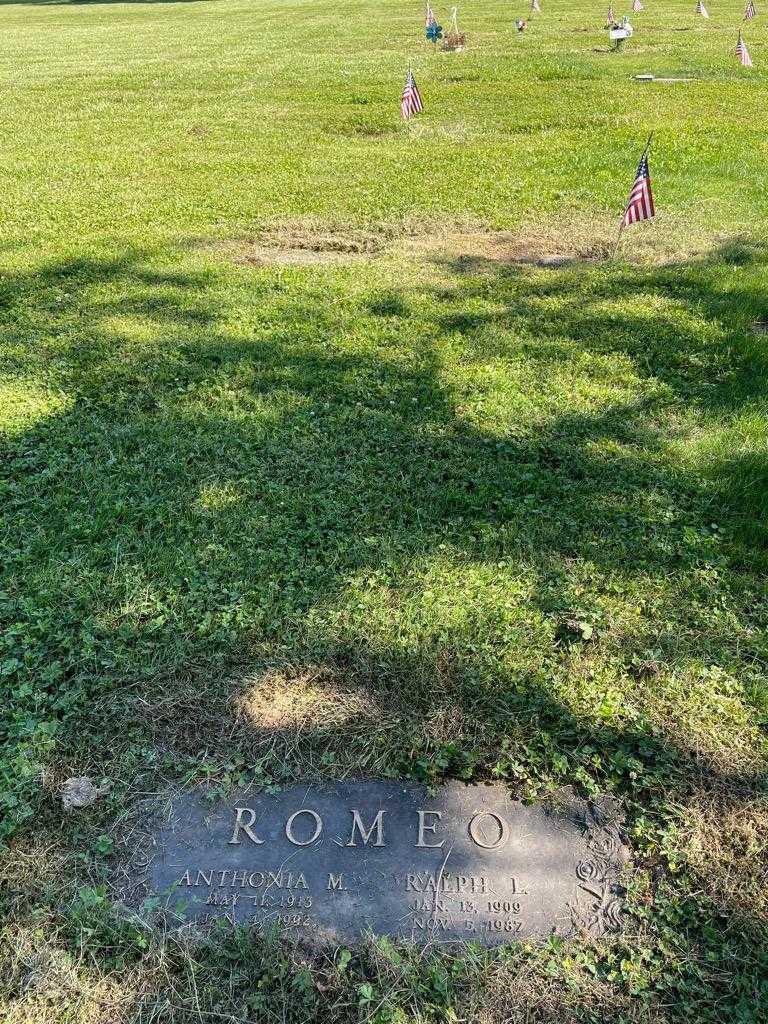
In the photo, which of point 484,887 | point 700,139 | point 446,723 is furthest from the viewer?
point 700,139

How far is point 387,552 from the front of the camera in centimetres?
360

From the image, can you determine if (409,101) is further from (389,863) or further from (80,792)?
(389,863)

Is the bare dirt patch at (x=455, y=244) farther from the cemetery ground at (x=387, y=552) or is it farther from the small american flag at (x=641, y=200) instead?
the small american flag at (x=641, y=200)

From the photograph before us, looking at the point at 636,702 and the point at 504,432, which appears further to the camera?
the point at 504,432

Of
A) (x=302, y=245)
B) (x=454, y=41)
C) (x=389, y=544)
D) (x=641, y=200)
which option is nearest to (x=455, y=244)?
(x=302, y=245)

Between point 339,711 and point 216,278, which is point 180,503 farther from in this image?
point 216,278

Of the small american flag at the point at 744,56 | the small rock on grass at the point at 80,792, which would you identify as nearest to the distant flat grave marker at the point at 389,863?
the small rock on grass at the point at 80,792

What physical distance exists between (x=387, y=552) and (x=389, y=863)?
57.8 inches

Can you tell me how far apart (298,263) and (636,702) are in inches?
197

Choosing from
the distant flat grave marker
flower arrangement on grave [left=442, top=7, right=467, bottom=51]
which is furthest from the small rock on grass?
flower arrangement on grave [left=442, top=7, right=467, bottom=51]

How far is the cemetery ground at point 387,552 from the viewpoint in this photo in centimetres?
225

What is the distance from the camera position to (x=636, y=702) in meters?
2.91

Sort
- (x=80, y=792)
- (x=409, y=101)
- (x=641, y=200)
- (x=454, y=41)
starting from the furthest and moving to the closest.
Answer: (x=454, y=41) < (x=409, y=101) < (x=641, y=200) < (x=80, y=792)

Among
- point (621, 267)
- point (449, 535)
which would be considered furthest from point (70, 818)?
point (621, 267)
